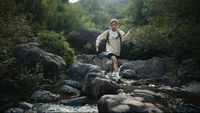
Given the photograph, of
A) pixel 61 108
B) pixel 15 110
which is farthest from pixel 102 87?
pixel 15 110

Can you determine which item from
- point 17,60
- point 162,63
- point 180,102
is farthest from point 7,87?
point 162,63

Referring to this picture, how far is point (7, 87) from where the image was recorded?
10.4 m

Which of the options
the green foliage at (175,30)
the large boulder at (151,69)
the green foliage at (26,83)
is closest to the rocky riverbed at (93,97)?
the green foliage at (26,83)

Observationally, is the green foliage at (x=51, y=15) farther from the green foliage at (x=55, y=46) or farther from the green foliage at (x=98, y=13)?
the green foliage at (x=98, y=13)

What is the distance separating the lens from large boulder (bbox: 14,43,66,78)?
41.3ft

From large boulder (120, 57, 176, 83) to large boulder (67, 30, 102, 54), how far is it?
9850mm

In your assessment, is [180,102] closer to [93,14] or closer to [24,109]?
[24,109]

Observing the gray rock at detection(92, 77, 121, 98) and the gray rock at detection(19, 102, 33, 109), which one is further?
the gray rock at detection(92, 77, 121, 98)

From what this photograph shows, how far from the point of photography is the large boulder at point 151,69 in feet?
61.9

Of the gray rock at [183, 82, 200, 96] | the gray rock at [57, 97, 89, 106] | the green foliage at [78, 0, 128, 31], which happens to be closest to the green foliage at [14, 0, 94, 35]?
the gray rock at [183, 82, 200, 96]

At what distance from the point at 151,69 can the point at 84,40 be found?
11802 millimetres

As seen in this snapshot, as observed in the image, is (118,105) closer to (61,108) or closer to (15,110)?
(61,108)

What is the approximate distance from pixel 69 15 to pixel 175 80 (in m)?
25.2

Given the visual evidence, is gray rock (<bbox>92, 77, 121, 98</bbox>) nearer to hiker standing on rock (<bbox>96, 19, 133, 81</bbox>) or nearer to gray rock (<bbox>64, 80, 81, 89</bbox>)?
gray rock (<bbox>64, 80, 81, 89</bbox>)
